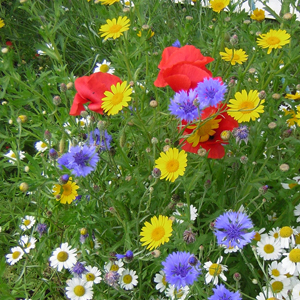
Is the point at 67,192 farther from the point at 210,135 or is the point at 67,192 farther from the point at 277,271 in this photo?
the point at 277,271

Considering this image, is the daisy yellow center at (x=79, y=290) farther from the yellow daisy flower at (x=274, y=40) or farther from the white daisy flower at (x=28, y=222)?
the yellow daisy flower at (x=274, y=40)

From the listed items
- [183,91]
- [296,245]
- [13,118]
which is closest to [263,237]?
[296,245]

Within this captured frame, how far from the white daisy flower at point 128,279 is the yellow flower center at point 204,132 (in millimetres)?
505

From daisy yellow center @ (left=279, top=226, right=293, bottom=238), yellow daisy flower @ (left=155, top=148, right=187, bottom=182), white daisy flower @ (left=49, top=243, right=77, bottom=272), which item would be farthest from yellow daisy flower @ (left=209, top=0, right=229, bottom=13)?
white daisy flower @ (left=49, top=243, right=77, bottom=272)

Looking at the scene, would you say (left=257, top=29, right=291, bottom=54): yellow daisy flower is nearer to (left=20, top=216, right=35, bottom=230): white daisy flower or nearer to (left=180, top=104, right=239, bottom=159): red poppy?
(left=180, top=104, right=239, bottom=159): red poppy

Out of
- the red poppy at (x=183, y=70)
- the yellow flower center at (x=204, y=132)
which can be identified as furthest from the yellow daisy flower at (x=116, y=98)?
the yellow flower center at (x=204, y=132)

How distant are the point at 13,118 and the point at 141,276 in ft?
2.62

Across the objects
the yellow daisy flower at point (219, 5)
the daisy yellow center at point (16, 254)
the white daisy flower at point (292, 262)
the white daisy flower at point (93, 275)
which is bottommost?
the white daisy flower at point (292, 262)

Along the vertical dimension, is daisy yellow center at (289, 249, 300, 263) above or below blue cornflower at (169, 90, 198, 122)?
below

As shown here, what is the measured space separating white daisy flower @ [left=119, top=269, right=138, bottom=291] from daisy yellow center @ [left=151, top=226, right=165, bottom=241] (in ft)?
0.90

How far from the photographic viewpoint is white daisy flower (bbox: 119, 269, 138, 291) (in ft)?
4.05

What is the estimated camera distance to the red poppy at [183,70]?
0.98m

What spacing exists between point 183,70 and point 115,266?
0.68 m

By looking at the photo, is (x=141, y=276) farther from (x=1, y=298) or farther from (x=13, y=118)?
(x=13, y=118)
